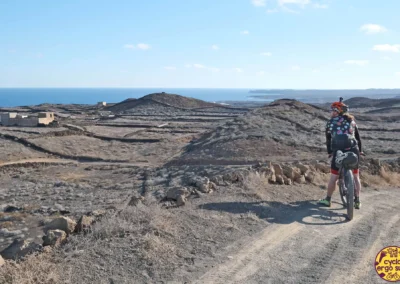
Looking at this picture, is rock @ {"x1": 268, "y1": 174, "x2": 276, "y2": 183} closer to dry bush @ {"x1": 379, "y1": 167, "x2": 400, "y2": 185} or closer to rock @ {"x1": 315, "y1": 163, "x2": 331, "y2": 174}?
rock @ {"x1": 315, "y1": 163, "x2": 331, "y2": 174}

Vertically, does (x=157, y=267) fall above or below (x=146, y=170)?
above

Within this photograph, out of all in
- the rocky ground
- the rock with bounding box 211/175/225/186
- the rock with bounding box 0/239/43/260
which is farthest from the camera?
the rock with bounding box 211/175/225/186

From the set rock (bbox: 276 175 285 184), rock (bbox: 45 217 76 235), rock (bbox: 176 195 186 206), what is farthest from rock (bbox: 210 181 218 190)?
rock (bbox: 45 217 76 235)

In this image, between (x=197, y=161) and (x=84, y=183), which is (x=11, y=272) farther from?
(x=197, y=161)

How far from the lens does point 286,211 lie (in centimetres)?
648

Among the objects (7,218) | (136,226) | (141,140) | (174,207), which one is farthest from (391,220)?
(141,140)

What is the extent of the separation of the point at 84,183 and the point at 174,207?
1147 centimetres

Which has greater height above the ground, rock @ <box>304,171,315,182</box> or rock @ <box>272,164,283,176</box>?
rock @ <box>272,164,283,176</box>

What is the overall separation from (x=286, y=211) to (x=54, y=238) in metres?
3.25

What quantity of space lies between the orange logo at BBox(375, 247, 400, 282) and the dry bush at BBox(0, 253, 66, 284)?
309 cm

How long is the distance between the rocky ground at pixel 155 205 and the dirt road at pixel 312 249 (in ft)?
0.15

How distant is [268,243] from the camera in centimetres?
514

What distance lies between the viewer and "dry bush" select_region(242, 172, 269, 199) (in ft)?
23.5

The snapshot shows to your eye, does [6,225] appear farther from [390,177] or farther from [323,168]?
[390,177]
